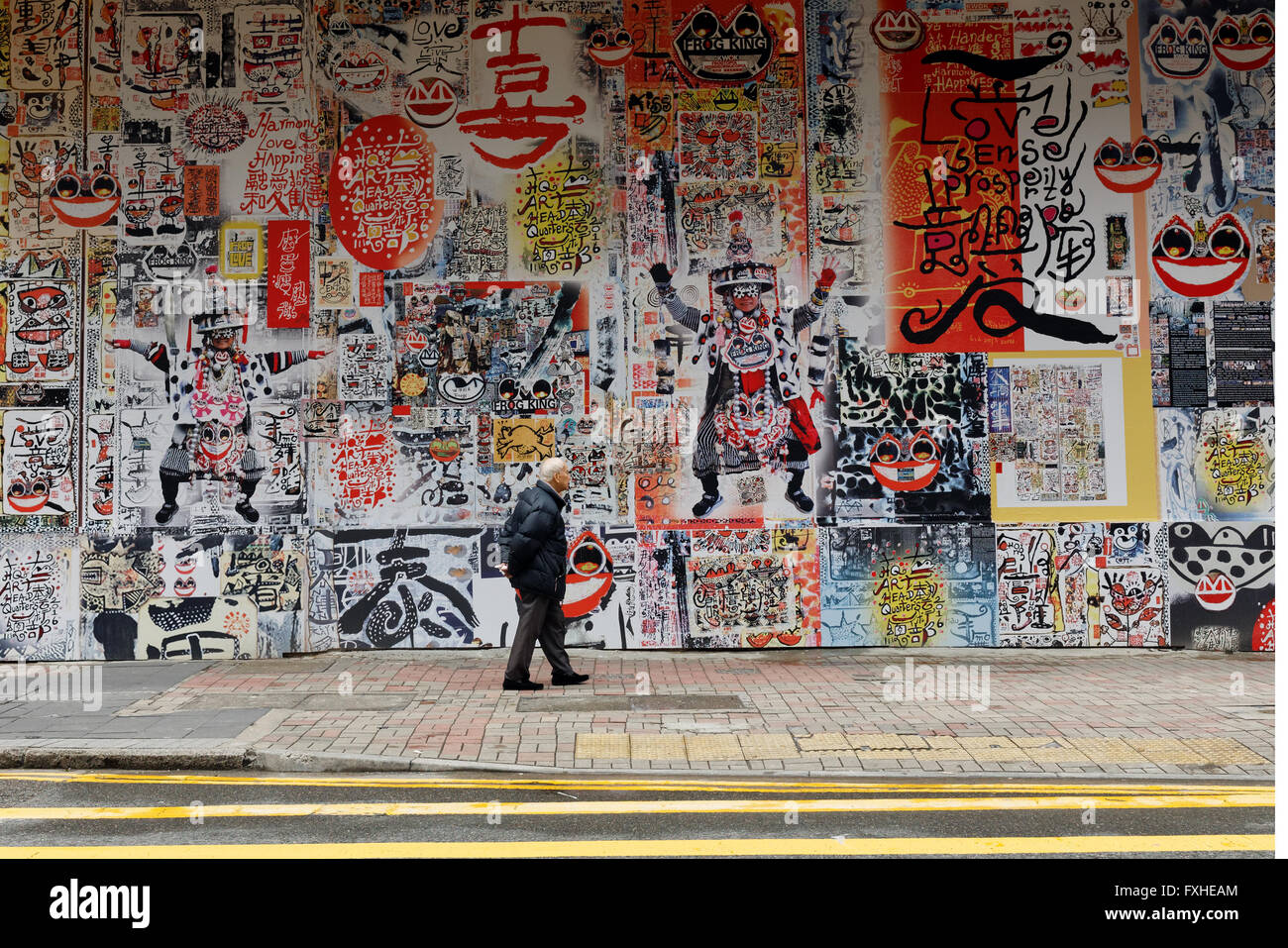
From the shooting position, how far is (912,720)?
28.5ft

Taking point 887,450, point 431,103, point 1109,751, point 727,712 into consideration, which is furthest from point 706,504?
point 1109,751

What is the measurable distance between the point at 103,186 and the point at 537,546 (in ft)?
20.0

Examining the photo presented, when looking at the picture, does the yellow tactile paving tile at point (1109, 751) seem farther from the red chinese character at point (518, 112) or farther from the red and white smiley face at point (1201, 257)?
the red chinese character at point (518, 112)

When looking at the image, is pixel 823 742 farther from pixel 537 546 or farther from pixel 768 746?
pixel 537 546

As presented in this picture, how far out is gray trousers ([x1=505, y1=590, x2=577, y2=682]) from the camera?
985 centimetres

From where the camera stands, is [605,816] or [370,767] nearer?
[605,816]

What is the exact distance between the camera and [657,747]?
779 centimetres

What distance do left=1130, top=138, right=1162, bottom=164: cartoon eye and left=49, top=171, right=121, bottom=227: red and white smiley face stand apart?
10.2 meters

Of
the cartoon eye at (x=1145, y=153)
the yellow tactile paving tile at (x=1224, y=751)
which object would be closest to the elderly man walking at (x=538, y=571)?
the yellow tactile paving tile at (x=1224, y=751)

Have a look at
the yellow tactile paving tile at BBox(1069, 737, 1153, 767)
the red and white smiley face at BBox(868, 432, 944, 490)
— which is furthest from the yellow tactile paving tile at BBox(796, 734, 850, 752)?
the red and white smiley face at BBox(868, 432, 944, 490)
